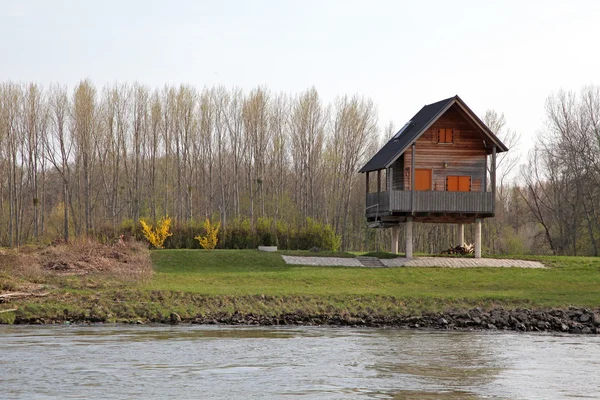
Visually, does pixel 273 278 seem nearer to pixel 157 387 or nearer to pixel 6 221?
pixel 157 387

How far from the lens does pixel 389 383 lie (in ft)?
47.9

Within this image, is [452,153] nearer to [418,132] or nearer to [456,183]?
[456,183]

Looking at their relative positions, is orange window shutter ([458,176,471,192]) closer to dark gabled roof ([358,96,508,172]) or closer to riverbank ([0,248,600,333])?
dark gabled roof ([358,96,508,172])

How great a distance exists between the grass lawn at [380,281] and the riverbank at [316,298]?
0.04 m

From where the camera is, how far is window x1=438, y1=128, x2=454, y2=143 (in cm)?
4056

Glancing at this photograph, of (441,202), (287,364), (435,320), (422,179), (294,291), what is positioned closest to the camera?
(287,364)

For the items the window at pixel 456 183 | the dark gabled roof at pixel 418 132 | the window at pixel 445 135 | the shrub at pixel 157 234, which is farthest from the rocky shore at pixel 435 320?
the shrub at pixel 157 234

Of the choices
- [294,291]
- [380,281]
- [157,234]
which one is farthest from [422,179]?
[157,234]

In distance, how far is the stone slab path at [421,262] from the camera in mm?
37750

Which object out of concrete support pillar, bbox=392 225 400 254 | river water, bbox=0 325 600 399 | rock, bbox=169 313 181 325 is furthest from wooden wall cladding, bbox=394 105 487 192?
rock, bbox=169 313 181 325

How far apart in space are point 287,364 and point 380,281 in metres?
16.2

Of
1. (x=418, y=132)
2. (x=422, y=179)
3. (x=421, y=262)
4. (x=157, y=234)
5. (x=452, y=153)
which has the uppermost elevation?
(x=418, y=132)

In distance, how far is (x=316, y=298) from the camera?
2742 centimetres

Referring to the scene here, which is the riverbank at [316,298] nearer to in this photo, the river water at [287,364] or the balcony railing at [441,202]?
the river water at [287,364]
